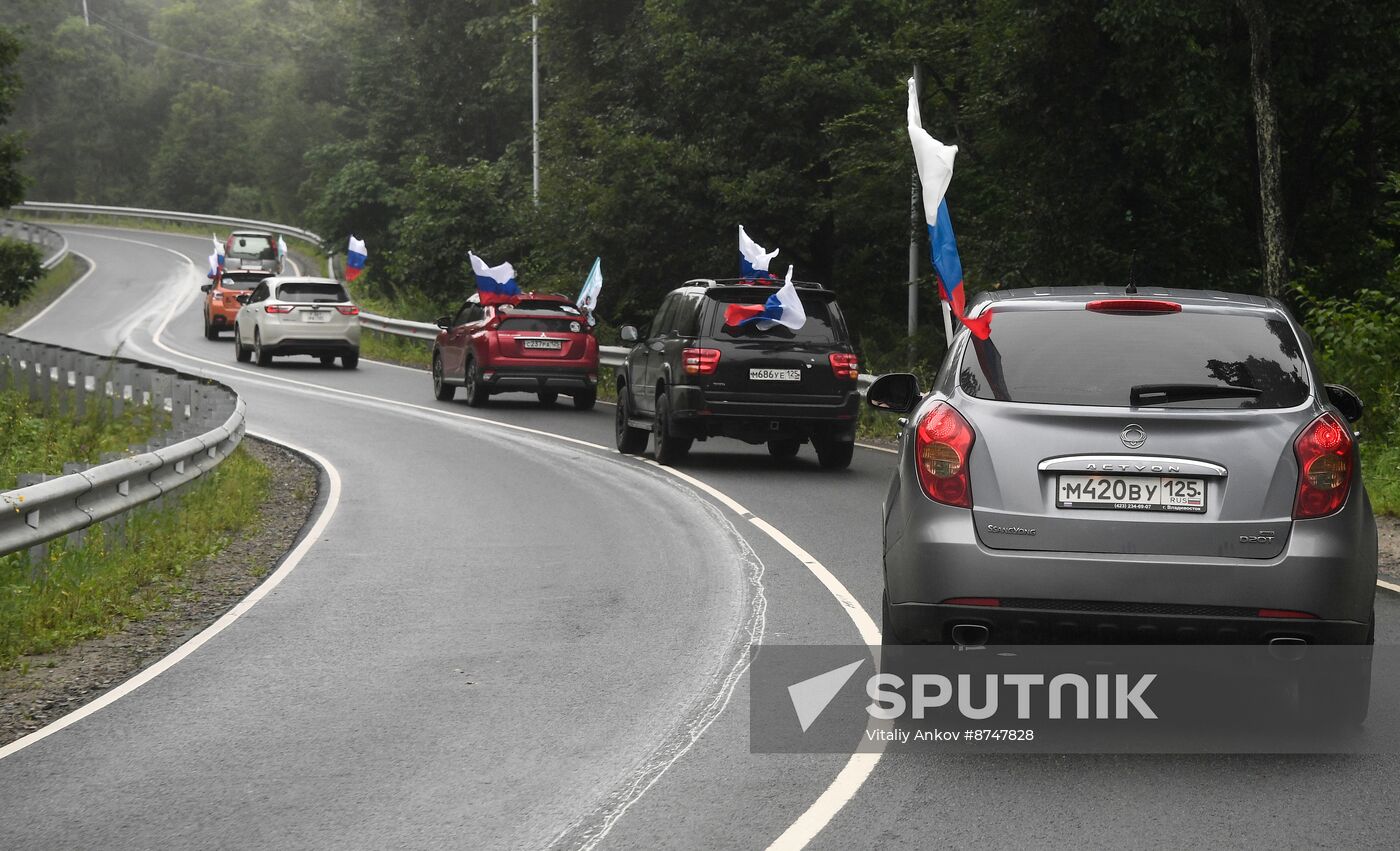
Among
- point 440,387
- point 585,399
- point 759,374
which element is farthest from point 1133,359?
point 440,387

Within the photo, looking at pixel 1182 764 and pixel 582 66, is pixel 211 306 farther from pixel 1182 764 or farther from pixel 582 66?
pixel 1182 764

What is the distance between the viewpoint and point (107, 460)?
1212 cm

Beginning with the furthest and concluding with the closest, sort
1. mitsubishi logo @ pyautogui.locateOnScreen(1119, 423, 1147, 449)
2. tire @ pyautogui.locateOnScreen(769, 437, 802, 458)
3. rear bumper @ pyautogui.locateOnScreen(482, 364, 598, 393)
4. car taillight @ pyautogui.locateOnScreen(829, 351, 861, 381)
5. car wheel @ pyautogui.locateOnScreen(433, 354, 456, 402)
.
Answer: car wheel @ pyautogui.locateOnScreen(433, 354, 456, 402) < rear bumper @ pyautogui.locateOnScreen(482, 364, 598, 393) < tire @ pyautogui.locateOnScreen(769, 437, 802, 458) < car taillight @ pyautogui.locateOnScreen(829, 351, 861, 381) < mitsubishi logo @ pyautogui.locateOnScreen(1119, 423, 1147, 449)

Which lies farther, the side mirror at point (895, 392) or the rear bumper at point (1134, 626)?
the side mirror at point (895, 392)

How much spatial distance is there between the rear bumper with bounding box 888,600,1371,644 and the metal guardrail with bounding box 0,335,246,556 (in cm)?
533

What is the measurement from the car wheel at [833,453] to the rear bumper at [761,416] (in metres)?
0.20

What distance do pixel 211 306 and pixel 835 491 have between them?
1129 inches

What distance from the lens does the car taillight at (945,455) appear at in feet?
22.1

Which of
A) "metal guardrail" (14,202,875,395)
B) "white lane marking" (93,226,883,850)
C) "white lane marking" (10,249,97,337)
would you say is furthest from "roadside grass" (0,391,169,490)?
"white lane marking" (10,249,97,337)

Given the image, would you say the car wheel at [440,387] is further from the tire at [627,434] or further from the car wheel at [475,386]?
the tire at [627,434]

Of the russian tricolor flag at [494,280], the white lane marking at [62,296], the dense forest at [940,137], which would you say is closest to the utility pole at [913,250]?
the dense forest at [940,137]

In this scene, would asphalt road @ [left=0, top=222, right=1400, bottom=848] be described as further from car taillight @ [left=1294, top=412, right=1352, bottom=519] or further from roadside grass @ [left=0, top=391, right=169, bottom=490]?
roadside grass @ [left=0, top=391, right=169, bottom=490]

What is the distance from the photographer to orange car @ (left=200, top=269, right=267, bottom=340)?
4116cm

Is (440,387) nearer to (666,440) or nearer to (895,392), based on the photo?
(666,440)
